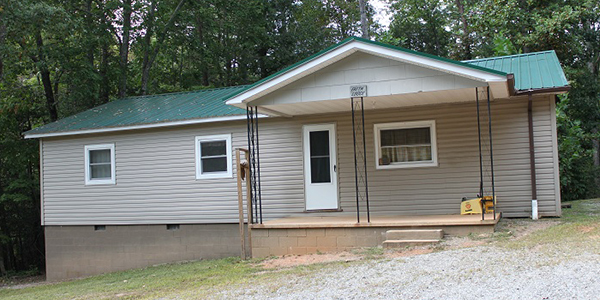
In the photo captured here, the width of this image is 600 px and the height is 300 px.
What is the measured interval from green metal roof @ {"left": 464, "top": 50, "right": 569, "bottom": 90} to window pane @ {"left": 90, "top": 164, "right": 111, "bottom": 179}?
864cm

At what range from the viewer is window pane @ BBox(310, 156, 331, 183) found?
37.5ft

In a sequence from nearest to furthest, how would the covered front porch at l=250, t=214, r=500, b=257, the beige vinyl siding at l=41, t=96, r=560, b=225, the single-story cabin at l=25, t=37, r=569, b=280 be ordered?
the covered front porch at l=250, t=214, r=500, b=257 < the single-story cabin at l=25, t=37, r=569, b=280 < the beige vinyl siding at l=41, t=96, r=560, b=225

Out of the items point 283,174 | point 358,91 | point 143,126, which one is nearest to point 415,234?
point 358,91

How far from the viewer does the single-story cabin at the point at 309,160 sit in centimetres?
921

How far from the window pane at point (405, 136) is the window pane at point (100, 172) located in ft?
21.4

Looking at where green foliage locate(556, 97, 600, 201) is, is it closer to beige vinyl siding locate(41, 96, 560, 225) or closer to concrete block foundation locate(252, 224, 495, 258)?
beige vinyl siding locate(41, 96, 560, 225)

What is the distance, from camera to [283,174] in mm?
11672

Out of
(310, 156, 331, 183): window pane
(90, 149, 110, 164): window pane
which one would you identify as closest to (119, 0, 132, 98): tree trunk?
(90, 149, 110, 164): window pane

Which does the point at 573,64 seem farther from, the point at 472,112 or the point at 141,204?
the point at 141,204

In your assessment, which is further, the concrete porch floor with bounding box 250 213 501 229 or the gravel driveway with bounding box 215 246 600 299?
the concrete porch floor with bounding box 250 213 501 229

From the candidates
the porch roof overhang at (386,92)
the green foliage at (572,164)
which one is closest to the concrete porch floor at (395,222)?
the porch roof overhang at (386,92)

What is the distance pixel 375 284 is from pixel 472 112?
538 centimetres

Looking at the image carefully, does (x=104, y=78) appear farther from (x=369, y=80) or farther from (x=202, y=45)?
(x=369, y=80)

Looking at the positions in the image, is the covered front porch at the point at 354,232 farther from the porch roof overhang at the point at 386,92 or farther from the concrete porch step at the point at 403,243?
the porch roof overhang at the point at 386,92
